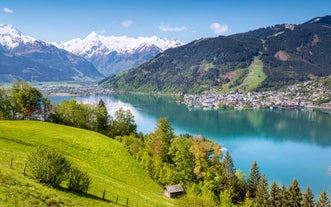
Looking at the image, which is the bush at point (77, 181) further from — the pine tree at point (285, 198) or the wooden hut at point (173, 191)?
the pine tree at point (285, 198)

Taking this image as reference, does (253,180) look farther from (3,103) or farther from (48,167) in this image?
(3,103)

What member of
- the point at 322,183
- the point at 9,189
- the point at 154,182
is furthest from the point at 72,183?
the point at 322,183

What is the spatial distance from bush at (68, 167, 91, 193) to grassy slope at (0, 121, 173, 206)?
136cm

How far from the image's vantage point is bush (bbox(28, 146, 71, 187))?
25.0 metres

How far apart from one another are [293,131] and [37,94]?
5781 inches

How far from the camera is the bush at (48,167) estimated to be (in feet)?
82.1

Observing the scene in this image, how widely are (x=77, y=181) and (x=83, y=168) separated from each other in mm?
12910

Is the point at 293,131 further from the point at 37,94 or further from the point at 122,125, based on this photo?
the point at 37,94

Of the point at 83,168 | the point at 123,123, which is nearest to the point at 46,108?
the point at 123,123

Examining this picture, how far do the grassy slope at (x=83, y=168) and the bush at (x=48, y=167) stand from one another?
1088 millimetres

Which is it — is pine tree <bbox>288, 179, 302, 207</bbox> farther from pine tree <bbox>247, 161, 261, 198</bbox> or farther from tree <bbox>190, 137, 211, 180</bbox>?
tree <bbox>190, 137, 211, 180</bbox>

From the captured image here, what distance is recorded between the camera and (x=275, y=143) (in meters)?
147

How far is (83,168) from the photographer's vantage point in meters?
39.5

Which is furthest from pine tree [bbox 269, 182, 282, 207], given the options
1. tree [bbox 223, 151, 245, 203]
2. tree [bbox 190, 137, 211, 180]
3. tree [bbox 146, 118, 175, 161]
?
tree [bbox 146, 118, 175, 161]
